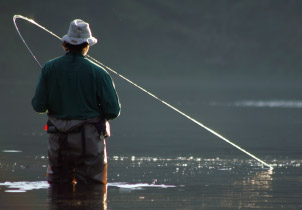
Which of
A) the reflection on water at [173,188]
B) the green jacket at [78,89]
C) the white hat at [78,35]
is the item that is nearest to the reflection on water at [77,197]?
the reflection on water at [173,188]

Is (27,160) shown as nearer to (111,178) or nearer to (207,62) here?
(111,178)

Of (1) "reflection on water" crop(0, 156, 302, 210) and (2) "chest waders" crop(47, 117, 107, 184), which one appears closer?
(1) "reflection on water" crop(0, 156, 302, 210)

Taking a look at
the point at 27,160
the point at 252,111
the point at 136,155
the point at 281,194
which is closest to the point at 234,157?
the point at 136,155

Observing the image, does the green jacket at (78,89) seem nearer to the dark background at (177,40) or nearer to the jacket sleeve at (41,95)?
the jacket sleeve at (41,95)

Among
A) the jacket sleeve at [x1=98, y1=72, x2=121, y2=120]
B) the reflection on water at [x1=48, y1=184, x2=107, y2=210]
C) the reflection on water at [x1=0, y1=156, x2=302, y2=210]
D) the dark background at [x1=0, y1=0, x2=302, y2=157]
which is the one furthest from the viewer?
the dark background at [x1=0, y1=0, x2=302, y2=157]

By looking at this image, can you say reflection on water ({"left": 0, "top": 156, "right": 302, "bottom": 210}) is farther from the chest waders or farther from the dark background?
the dark background

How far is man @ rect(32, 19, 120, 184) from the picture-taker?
9.12 metres

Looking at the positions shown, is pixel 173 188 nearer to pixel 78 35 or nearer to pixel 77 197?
pixel 77 197

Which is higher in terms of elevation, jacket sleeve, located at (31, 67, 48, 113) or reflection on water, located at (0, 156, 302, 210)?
jacket sleeve, located at (31, 67, 48, 113)

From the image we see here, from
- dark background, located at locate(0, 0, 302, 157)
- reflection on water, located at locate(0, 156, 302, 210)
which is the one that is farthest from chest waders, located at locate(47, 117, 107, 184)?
dark background, located at locate(0, 0, 302, 157)

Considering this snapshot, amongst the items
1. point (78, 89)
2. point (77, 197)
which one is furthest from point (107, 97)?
point (77, 197)

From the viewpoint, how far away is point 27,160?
41.7ft

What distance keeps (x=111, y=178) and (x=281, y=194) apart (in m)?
2.01

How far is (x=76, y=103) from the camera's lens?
9125mm
